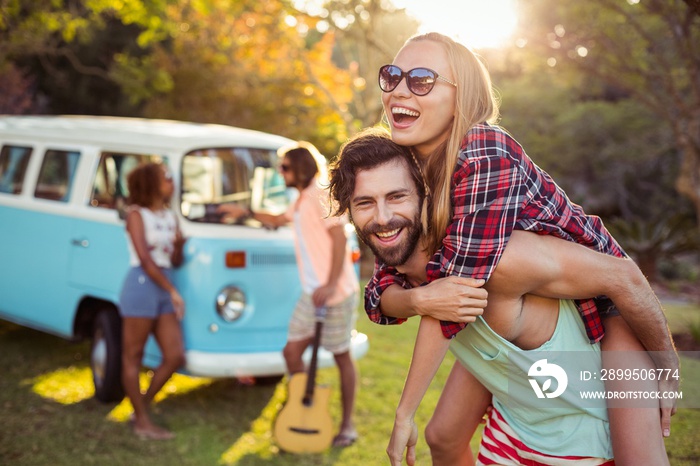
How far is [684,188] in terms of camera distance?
981cm

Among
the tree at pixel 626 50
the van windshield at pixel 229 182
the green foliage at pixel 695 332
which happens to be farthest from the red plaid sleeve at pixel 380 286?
the tree at pixel 626 50

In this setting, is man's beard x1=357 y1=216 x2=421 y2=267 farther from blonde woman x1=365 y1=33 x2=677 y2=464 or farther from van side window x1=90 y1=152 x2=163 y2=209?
van side window x1=90 y1=152 x2=163 y2=209

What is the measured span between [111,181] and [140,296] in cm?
144

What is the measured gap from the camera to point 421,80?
2.42 m

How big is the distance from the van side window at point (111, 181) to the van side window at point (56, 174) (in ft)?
1.08

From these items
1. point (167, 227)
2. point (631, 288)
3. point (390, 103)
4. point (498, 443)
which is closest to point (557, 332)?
point (631, 288)

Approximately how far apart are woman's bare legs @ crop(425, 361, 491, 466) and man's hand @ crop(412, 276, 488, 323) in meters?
0.73

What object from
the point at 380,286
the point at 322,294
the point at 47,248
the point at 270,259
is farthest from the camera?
the point at 47,248

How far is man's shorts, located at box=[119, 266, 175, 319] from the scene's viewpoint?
5.23m

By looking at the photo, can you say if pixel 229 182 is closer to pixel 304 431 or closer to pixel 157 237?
pixel 157 237

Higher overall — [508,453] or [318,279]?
[318,279]

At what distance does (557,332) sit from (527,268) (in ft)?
1.26

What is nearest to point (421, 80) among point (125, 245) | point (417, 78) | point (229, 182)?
point (417, 78)

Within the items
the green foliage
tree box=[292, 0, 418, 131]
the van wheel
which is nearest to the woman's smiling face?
the van wheel
